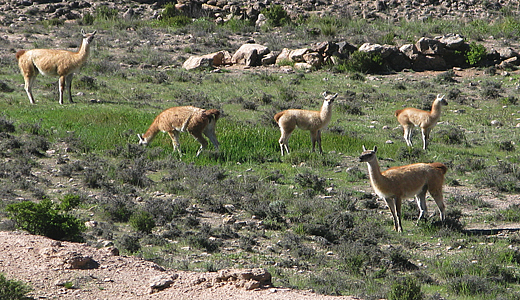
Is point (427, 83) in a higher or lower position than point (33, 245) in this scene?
lower

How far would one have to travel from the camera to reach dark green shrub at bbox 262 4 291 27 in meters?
40.2

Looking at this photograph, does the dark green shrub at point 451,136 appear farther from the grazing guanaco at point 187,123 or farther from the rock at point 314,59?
the rock at point 314,59

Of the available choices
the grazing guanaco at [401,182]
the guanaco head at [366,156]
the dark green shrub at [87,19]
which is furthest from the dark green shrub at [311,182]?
the dark green shrub at [87,19]

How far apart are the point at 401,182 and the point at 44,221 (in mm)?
6440

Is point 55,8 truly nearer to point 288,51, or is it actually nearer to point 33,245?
point 288,51

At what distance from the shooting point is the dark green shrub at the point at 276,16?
4016 cm

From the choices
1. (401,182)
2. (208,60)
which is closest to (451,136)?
(401,182)

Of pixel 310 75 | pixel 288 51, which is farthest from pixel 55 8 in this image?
pixel 310 75

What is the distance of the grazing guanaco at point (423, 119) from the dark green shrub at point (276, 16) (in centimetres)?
2133

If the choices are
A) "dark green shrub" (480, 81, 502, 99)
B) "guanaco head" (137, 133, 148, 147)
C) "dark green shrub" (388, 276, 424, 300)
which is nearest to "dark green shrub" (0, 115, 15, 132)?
"guanaco head" (137, 133, 148, 147)

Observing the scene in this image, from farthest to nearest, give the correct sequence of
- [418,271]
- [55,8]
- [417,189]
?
[55,8]
[417,189]
[418,271]

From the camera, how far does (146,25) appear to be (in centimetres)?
3966

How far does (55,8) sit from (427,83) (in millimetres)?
25500

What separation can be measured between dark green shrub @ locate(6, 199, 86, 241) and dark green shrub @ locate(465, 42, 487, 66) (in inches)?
993
